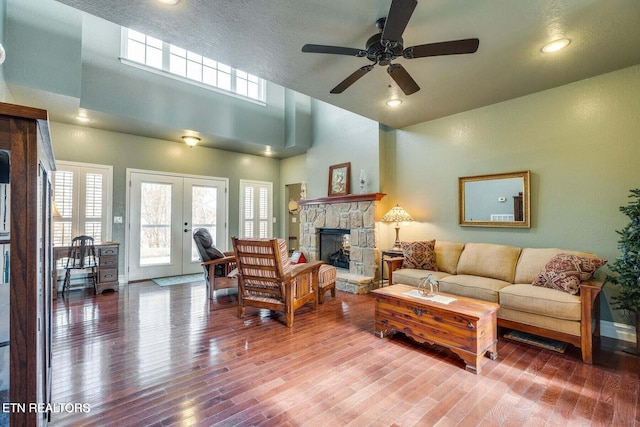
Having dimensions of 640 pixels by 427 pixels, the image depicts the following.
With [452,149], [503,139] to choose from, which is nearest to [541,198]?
[503,139]

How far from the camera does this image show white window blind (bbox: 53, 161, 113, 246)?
15.6ft

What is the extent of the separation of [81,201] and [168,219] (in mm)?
1399

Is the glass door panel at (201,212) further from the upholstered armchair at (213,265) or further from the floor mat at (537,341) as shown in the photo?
the floor mat at (537,341)

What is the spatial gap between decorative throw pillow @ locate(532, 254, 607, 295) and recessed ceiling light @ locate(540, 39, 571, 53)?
6.44ft

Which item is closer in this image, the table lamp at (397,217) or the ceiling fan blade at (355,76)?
the ceiling fan blade at (355,76)

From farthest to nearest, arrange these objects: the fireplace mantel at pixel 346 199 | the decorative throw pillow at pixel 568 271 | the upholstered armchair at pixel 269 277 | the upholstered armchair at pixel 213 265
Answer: the fireplace mantel at pixel 346 199
the upholstered armchair at pixel 213 265
the upholstered armchair at pixel 269 277
the decorative throw pillow at pixel 568 271

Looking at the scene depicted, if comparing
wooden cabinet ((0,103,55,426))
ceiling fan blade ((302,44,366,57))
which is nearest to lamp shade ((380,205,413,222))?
ceiling fan blade ((302,44,366,57))

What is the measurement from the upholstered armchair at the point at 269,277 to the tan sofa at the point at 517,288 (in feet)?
4.80

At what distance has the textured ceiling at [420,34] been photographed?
7.17ft

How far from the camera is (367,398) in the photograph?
6.47 ft

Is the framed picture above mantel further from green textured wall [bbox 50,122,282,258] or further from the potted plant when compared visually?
the potted plant

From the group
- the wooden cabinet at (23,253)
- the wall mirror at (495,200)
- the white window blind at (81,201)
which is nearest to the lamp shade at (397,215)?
the wall mirror at (495,200)

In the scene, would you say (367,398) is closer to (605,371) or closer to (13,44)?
(605,371)

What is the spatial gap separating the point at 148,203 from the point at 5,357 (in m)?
5.13
